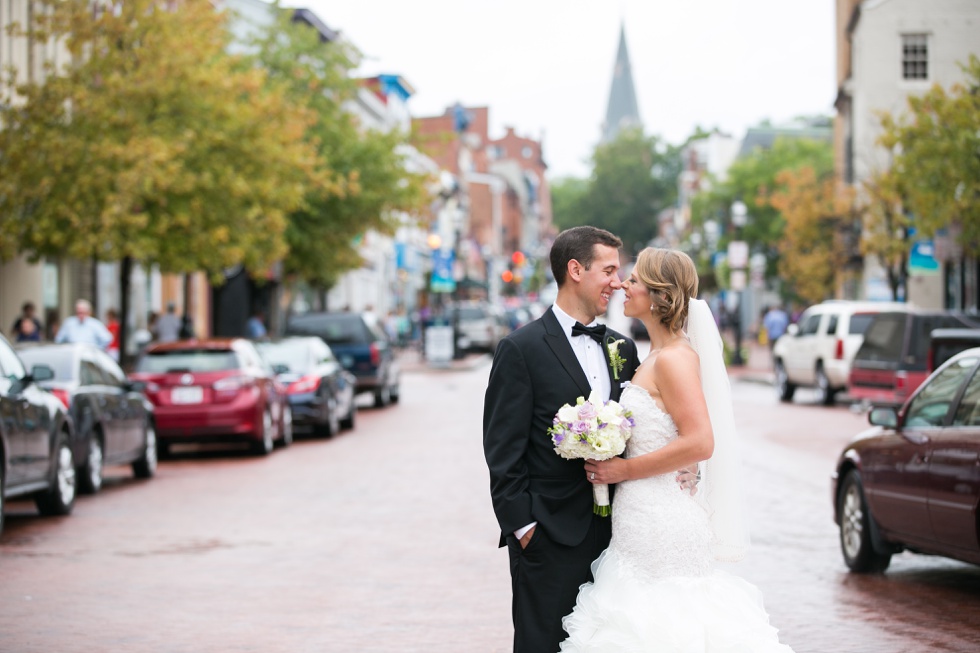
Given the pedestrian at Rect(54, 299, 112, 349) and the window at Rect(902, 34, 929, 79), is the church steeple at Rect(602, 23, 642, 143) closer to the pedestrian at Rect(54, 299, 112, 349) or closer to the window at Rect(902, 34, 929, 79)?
the window at Rect(902, 34, 929, 79)

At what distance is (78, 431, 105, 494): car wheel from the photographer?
15.4 meters

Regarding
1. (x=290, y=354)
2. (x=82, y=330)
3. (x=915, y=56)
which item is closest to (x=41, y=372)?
(x=290, y=354)

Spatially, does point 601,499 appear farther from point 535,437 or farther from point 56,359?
point 56,359

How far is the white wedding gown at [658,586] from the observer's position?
16.5ft

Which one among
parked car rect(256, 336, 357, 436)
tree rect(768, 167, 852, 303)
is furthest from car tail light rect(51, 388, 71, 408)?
tree rect(768, 167, 852, 303)

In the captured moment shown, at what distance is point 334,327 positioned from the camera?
3003 cm

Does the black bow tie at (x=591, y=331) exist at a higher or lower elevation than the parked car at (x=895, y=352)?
higher

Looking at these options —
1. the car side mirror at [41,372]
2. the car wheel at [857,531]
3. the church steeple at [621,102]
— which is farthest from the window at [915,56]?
the church steeple at [621,102]

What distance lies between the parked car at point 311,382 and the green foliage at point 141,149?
302cm

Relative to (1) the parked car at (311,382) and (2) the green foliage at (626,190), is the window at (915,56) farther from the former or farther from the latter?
(2) the green foliage at (626,190)

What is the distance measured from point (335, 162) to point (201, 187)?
12667 millimetres

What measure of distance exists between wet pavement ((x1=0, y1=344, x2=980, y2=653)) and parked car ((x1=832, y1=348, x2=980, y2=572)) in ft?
1.02

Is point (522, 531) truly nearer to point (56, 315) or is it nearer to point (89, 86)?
point (89, 86)

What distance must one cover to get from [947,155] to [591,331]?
2072 centimetres
